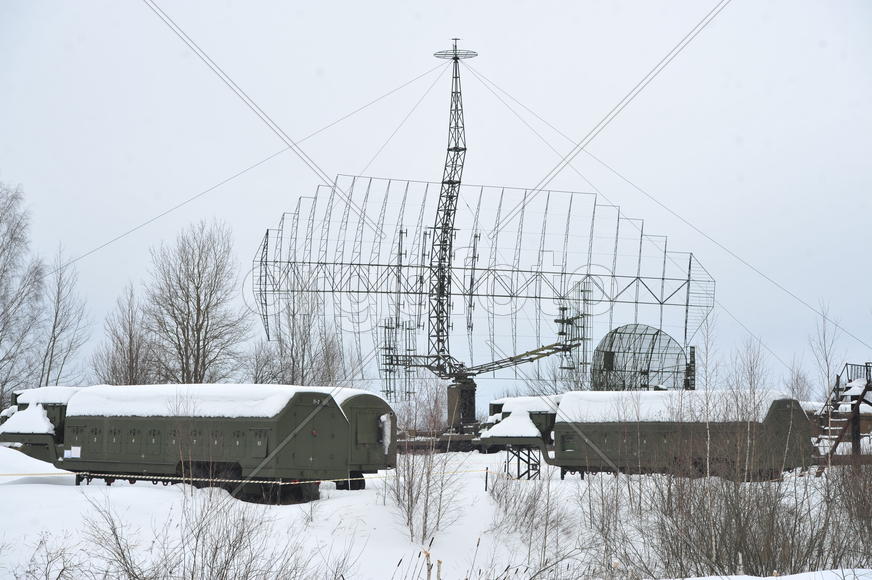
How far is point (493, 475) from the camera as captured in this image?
112ft

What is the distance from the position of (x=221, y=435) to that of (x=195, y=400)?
1327 mm

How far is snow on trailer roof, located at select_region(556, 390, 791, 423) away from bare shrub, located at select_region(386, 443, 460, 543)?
625 cm

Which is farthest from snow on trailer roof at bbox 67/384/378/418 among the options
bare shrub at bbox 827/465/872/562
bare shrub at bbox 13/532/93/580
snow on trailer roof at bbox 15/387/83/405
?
bare shrub at bbox 827/465/872/562

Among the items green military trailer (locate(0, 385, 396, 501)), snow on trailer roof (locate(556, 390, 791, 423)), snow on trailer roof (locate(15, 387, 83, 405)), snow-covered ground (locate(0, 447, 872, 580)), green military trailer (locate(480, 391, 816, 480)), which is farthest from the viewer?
snow on trailer roof (locate(15, 387, 83, 405))

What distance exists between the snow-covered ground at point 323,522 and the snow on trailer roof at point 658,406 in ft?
8.75

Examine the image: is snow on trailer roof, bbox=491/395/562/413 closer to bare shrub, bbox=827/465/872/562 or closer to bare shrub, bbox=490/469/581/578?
bare shrub, bbox=490/469/581/578

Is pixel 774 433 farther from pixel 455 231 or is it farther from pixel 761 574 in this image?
pixel 455 231

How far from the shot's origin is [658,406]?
30922mm

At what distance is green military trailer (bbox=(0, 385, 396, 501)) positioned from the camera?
25906 millimetres

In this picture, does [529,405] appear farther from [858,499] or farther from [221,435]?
[858,499]

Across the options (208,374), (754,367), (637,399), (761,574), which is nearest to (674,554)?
(761,574)

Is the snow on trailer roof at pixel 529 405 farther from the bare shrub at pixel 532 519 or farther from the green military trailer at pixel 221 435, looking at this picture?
the green military trailer at pixel 221 435

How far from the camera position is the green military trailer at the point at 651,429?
28.2m

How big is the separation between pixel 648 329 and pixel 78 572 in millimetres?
29692
